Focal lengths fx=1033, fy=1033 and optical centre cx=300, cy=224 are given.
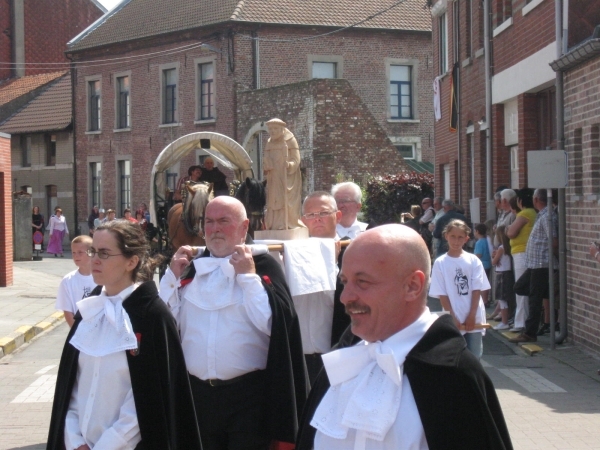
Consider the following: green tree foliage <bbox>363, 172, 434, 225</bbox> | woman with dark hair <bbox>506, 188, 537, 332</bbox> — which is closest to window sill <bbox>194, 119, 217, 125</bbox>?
green tree foliage <bbox>363, 172, 434, 225</bbox>

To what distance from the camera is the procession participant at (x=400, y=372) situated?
285cm

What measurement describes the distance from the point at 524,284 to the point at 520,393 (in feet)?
13.0

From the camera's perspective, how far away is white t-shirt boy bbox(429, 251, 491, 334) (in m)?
9.03

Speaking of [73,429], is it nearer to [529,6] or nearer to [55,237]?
[529,6]

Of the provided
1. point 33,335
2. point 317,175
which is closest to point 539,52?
point 33,335

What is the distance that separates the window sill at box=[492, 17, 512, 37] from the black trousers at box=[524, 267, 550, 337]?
6134mm

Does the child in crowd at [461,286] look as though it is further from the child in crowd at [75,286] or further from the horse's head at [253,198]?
the horse's head at [253,198]

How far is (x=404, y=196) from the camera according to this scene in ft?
101

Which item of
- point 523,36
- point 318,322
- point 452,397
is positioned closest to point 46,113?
point 523,36

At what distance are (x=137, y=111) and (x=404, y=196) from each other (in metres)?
18.7

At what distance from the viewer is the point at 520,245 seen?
1439 cm

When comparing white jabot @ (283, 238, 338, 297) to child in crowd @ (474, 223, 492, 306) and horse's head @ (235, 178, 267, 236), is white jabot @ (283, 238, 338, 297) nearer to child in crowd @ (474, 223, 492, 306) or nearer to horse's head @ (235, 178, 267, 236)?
horse's head @ (235, 178, 267, 236)

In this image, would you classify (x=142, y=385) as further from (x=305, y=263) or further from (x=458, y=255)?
(x=458, y=255)

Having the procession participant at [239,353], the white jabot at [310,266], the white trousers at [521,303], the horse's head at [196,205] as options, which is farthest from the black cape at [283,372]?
the white trousers at [521,303]
